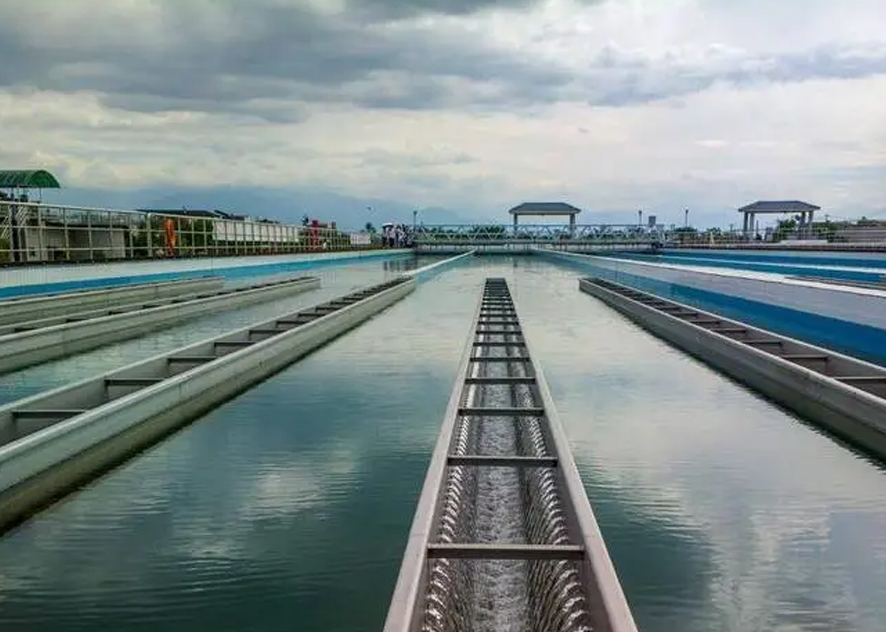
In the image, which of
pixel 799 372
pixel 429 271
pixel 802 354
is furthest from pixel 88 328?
pixel 429 271

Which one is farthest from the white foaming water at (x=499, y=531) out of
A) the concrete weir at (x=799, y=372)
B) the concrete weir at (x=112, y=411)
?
the concrete weir at (x=799, y=372)

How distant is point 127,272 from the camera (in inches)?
516

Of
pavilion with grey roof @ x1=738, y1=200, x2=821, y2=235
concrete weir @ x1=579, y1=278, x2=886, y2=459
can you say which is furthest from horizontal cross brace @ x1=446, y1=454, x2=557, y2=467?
pavilion with grey roof @ x1=738, y1=200, x2=821, y2=235

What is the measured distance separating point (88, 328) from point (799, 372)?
6332 millimetres

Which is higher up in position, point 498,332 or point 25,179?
point 25,179

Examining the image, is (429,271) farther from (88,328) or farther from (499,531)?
(499,531)

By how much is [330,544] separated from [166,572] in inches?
21.3

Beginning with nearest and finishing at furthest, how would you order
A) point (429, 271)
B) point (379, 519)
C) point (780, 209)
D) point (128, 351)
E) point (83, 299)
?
point (379, 519) → point (128, 351) → point (83, 299) → point (429, 271) → point (780, 209)

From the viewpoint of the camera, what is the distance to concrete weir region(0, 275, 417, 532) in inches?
127

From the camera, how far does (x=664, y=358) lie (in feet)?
21.8

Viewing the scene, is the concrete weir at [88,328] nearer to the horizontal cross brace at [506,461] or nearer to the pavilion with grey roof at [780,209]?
the horizontal cross brace at [506,461]

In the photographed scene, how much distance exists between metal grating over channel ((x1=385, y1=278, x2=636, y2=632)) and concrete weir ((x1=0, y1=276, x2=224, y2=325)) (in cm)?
654

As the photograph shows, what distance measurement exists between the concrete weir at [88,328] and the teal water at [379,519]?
8.66 ft

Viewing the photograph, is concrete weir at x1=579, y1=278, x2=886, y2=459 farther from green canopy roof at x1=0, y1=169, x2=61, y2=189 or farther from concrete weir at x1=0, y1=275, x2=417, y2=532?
green canopy roof at x1=0, y1=169, x2=61, y2=189
